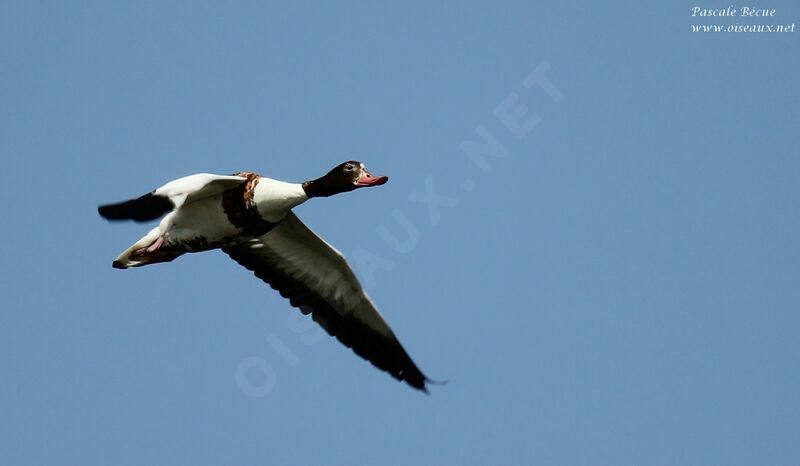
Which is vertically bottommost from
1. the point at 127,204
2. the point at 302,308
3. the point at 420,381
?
the point at 420,381

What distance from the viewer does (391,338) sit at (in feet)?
41.5

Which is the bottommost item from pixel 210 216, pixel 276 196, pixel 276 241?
pixel 276 241

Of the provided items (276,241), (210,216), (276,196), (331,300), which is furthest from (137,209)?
(331,300)

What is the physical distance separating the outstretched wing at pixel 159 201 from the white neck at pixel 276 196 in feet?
1.27

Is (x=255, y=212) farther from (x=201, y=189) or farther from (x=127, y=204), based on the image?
(x=127, y=204)

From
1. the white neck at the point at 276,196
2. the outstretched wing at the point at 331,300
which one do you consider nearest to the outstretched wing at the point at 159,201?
the white neck at the point at 276,196

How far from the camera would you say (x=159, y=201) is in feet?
34.6

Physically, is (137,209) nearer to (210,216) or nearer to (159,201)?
(159,201)

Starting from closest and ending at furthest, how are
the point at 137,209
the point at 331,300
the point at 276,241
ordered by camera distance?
the point at 137,209 < the point at 276,241 < the point at 331,300

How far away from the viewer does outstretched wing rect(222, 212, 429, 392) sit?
1259cm

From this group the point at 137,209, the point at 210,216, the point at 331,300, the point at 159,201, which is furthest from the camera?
the point at 331,300

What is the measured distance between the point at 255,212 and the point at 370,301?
6.01 ft

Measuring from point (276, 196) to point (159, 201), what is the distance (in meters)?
1.19

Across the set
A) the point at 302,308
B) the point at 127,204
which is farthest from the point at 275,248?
the point at 127,204
